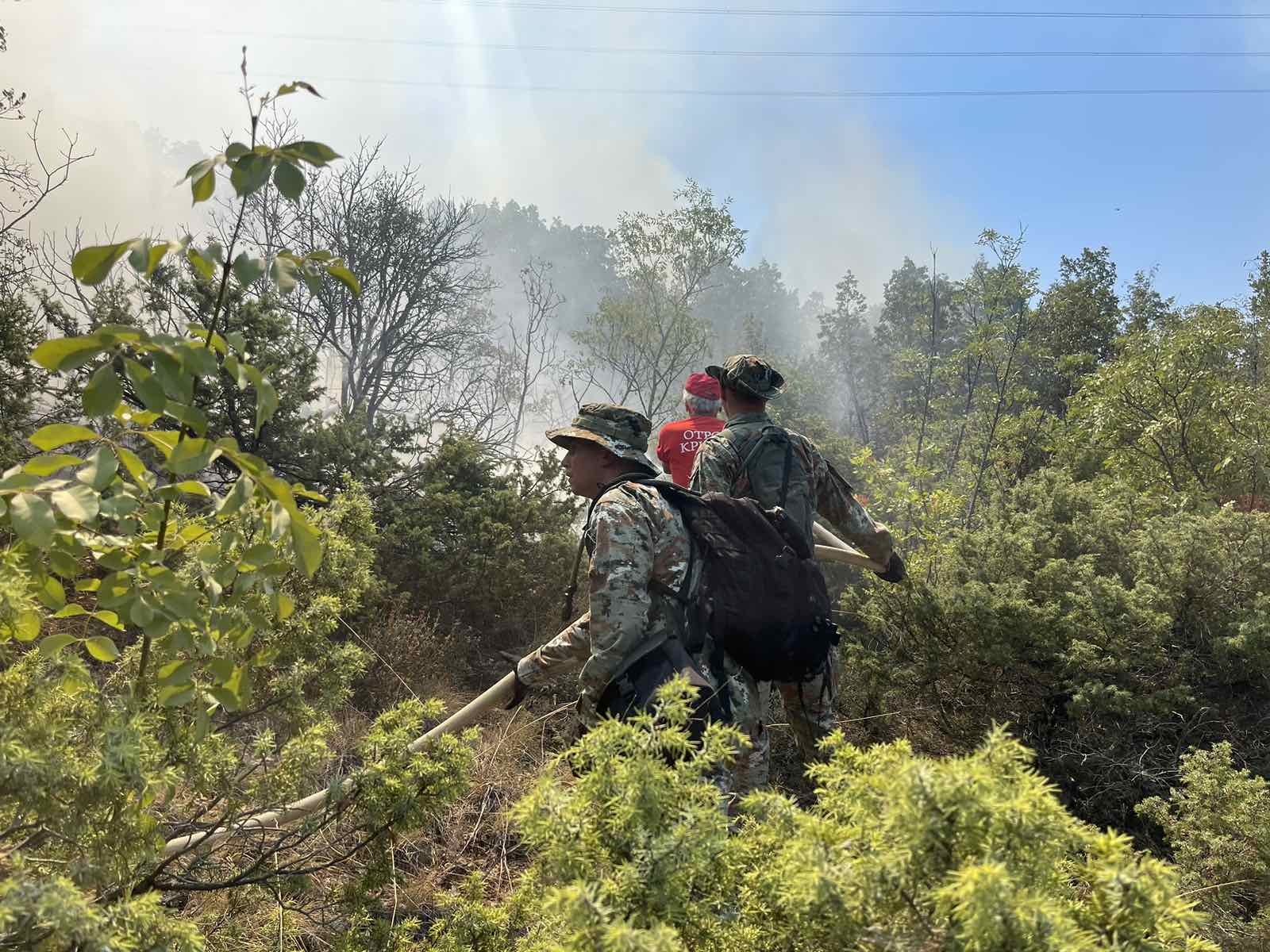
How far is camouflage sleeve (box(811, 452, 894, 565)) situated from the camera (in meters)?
3.54

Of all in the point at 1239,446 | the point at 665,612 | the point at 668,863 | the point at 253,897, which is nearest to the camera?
the point at 668,863

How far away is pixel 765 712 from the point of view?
9.57 ft

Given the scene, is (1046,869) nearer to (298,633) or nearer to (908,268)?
(298,633)

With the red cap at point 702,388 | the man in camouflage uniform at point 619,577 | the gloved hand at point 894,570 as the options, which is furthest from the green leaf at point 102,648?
the red cap at point 702,388

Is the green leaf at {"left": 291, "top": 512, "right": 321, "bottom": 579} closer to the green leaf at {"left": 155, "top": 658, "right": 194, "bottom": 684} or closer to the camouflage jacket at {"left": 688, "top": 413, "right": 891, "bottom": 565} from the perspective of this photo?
the green leaf at {"left": 155, "top": 658, "right": 194, "bottom": 684}

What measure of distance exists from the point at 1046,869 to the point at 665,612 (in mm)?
1716

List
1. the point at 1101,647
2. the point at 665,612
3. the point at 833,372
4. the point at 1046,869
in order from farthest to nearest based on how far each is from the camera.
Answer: the point at 833,372 → the point at 1101,647 → the point at 665,612 → the point at 1046,869

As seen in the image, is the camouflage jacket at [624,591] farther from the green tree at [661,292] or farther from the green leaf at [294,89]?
the green tree at [661,292]

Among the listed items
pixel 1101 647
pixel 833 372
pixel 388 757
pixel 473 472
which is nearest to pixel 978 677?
pixel 1101 647

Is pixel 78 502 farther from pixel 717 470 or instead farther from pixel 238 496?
pixel 717 470

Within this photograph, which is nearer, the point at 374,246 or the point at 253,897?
the point at 253,897

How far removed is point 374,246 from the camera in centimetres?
1201

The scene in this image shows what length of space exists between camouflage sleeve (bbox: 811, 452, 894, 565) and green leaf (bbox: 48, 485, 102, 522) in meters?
2.83

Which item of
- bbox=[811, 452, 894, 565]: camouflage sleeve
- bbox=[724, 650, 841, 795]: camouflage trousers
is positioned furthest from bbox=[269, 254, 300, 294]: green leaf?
bbox=[811, 452, 894, 565]: camouflage sleeve
